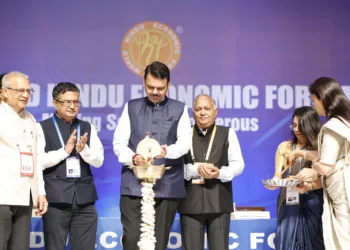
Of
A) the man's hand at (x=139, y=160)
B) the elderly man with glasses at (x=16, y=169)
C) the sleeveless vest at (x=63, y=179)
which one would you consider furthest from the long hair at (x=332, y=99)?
the elderly man with glasses at (x=16, y=169)

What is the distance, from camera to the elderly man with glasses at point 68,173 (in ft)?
13.3

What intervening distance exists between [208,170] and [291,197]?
0.71 metres

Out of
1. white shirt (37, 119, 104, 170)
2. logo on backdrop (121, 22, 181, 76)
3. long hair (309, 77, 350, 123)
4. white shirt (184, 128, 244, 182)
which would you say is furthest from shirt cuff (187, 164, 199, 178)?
logo on backdrop (121, 22, 181, 76)

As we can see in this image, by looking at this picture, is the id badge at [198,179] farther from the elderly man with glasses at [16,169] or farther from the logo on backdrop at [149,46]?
the logo on backdrop at [149,46]

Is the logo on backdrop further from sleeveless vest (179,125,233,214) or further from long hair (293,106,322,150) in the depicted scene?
long hair (293,106,322,150)

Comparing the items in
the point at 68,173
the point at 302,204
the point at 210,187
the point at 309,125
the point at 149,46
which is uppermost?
the point at 149,46

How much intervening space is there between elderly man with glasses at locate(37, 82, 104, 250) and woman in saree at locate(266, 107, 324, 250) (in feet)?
4.48

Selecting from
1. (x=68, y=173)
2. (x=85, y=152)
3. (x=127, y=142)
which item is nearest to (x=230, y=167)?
(x=127, y=142)

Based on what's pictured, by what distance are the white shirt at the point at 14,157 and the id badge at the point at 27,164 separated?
0.02 m

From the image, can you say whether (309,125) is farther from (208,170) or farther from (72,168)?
(72,168)

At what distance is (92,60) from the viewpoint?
5.54 meters

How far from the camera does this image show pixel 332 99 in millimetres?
3586

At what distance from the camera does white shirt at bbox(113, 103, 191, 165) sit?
11.8ft

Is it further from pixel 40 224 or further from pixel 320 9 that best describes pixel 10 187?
pixel 320 9
